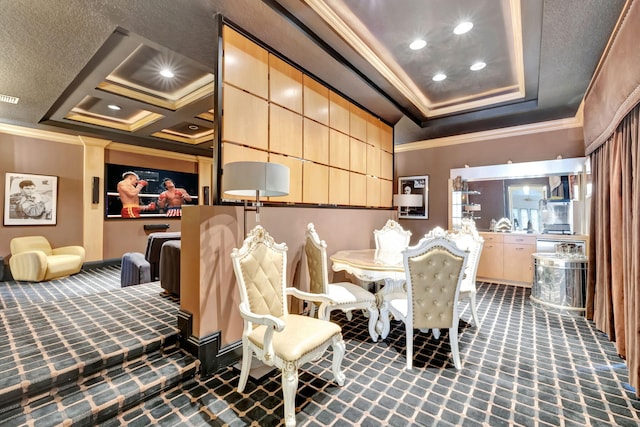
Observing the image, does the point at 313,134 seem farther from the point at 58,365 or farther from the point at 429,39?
the point at 58,365

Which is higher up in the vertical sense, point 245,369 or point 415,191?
point 415,191

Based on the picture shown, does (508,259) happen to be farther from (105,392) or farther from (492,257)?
(105,392)

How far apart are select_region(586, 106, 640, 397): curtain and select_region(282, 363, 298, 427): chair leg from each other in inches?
96.1

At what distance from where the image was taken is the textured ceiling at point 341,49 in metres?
2.43

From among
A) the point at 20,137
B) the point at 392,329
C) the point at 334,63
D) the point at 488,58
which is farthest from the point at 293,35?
the point at 20,137

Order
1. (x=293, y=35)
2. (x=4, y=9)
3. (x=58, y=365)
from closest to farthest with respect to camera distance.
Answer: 1. (x=58, y=365)
2. (x=4, y=9)
3. (x=293, y=35)

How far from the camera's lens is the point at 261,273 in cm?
226

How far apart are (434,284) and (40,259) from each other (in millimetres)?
6022

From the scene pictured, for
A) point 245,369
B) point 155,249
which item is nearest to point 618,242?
point 245,369

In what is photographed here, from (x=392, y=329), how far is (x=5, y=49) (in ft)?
16.5

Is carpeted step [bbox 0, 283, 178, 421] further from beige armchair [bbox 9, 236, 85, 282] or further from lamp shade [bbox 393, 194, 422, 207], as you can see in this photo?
lamp shade [bbox 393, 194, 422, 207]

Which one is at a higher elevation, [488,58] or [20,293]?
[488,58]

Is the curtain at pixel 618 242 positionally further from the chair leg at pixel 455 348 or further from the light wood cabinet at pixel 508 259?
the light wood cabinet at pixel 508 259

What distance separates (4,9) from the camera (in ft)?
7.67
